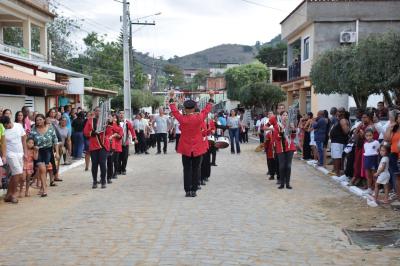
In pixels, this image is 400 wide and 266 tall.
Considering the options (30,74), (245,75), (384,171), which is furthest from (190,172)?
(245,75)

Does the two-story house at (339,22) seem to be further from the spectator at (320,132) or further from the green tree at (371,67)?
the spectator at (320,132)

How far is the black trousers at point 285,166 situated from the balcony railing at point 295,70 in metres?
20.4

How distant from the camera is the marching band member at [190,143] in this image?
10.5 meters

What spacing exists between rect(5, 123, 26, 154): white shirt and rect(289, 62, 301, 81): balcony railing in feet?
77.2

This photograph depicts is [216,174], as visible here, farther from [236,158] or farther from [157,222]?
[157,222]

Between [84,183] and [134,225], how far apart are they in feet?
17.0

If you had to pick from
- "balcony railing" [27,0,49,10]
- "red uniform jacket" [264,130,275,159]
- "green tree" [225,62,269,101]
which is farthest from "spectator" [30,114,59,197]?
"green tree" [225,62,269,101]

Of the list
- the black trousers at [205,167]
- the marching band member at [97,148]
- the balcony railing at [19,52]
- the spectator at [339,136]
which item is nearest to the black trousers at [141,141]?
the balcony railing at [19,52]

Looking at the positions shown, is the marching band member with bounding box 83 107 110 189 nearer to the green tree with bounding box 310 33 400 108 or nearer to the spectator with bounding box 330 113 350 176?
the spectator with bounding box 330 113 350 176

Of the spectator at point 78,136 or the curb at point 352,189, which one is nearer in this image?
the curb at point 352,189

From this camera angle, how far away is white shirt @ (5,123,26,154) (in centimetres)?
978

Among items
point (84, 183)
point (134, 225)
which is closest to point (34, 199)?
point (84, 183)

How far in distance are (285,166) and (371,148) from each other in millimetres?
1951

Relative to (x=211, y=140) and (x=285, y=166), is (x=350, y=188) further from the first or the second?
(x=211, y=140)
